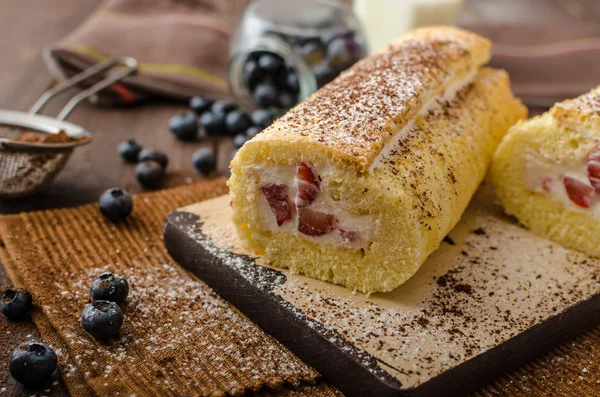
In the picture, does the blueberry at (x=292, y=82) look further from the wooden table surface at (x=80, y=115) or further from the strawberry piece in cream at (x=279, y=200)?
the strawberry piece in cream at (x=279, y=200)

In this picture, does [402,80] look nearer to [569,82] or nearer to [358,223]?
[358,223]

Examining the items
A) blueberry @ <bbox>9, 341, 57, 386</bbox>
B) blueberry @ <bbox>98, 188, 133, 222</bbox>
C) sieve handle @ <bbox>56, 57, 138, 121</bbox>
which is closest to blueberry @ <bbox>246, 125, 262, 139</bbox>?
sieve handle @ <bbox>56, 57, 138, 121</bbox>

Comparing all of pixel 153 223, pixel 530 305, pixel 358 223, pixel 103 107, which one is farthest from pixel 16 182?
pixel 530 305

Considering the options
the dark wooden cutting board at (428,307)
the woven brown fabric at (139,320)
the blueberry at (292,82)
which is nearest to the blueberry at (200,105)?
the blueberry at (292,82)

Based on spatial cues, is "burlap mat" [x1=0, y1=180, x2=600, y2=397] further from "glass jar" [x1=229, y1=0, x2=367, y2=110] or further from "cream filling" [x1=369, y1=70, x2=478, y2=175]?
"glass jar" [x1=229, y1=0, x2=367, y2=110]

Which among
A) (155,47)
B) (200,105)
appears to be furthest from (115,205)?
(155,47)
